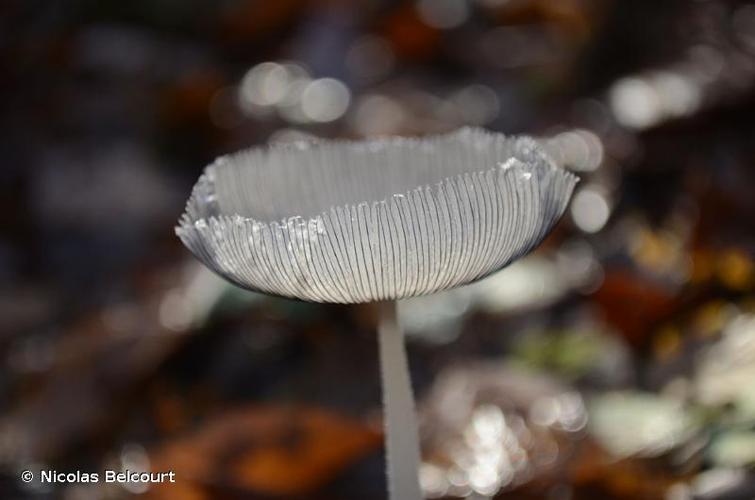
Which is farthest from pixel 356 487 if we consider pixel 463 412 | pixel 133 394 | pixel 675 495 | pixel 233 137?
pixel 233 137

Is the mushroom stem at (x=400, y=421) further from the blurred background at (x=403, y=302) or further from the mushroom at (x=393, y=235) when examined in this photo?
the blurred background at (x=403, y=302)

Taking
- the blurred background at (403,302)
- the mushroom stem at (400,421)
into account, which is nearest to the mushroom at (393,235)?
the mushroom stem at (400,421)

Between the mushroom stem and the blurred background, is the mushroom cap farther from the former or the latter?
the blurred background

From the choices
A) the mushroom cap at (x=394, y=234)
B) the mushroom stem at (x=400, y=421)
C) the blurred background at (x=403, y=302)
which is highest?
the blurred background at (x=403, y=302)

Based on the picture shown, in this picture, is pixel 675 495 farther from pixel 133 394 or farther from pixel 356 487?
pixel 133 394

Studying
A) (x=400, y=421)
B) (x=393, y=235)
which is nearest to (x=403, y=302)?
(x=400, y=421)

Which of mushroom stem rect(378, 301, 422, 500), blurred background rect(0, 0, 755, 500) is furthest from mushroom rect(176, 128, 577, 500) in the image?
blurred background rect(0, 0, 755, 500)
